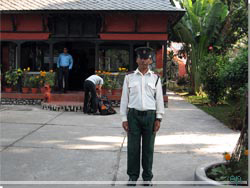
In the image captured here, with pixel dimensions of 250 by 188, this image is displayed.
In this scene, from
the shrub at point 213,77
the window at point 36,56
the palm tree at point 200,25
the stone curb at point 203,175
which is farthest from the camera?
the palm tree at point 200,25

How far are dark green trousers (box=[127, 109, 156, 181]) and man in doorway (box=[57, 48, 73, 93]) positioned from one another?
10.3 meters

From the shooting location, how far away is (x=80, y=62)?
1738 cm

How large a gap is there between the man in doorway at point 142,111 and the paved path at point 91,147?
1.82 ft

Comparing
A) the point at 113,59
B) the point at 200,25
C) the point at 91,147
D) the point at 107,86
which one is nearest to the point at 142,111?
the point at 91,147

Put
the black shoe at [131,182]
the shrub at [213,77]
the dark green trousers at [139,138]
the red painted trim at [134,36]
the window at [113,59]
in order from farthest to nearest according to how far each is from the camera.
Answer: the window at [113,59], the red painted trim at [134,36], the shrub at [213,77], the black shoe at [131,182], the dark green trousers at [139,138]

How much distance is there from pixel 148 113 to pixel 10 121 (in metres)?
6.74

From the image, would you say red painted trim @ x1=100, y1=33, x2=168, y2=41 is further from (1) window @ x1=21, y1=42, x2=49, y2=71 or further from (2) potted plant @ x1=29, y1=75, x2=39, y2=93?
(1) window @ x1=21, y1=42, x2=49, y2=71

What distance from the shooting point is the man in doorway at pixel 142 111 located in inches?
182

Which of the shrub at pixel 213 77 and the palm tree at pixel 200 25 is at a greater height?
the palm tree at pixel 200 25

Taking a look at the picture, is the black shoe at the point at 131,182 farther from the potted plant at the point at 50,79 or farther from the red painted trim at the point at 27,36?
the red painted trim at the point at 27,36

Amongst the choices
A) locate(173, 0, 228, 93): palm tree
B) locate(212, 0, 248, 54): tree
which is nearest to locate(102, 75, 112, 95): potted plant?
locate(173, 0, 228, 93): palm tree

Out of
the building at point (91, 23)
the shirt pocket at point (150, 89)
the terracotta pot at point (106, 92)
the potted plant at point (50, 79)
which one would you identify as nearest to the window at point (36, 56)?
the building at point (91, 23)

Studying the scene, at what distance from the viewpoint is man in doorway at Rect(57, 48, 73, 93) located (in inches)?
573

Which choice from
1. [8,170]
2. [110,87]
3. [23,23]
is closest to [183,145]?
[8,170]
